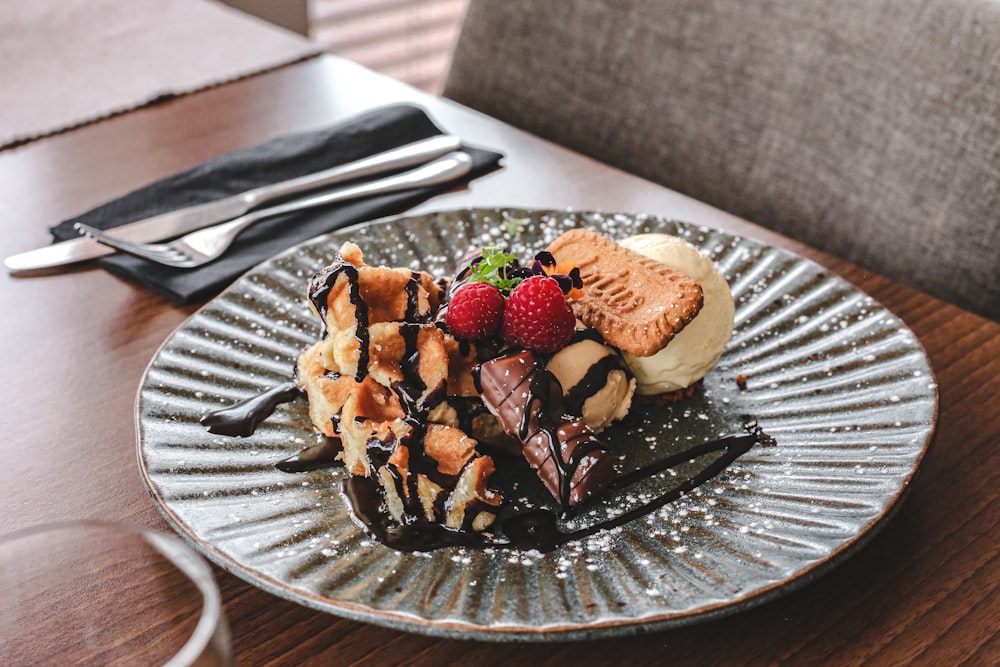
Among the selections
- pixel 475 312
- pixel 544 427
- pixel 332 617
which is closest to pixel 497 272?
pixel 475 312

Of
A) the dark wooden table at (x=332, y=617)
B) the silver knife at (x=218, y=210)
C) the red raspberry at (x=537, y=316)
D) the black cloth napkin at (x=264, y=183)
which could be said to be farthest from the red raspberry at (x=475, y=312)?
the silver knife at (x=218, y=210)

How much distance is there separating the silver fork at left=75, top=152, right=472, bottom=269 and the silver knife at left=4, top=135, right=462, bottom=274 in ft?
0.04

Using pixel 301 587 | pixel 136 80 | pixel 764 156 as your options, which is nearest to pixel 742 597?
pixel 301 587

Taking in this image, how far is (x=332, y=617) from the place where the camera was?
80cm

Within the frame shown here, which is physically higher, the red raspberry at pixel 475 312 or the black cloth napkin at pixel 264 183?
the red raspberry at pixel 475 312

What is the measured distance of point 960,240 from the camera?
154 cm

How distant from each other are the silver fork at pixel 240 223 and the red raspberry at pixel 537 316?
1.80 feet

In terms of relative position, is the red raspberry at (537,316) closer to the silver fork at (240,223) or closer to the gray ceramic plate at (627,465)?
the gray ceramic plate at (627,465)

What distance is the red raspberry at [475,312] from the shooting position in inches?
38.1

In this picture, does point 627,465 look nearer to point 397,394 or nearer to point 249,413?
point 397,394

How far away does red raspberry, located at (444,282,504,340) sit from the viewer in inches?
38.1

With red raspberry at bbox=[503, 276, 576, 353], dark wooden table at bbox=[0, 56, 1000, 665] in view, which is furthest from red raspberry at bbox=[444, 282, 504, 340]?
dark wooden table at bbox=[0, 56, 1000, 665]

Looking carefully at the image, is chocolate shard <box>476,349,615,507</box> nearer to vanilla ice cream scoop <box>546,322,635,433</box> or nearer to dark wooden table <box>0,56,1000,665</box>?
vanilla ice cream scoop <box>546,322,635,433</box>

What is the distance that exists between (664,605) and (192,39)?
1.67 metres
